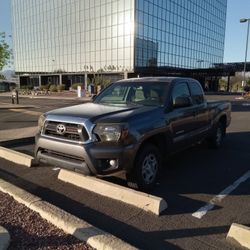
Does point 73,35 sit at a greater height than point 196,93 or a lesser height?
greater

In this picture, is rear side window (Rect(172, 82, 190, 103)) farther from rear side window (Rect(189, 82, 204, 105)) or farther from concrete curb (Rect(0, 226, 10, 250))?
concrete curb (Rect(0, 226, 10, 250))

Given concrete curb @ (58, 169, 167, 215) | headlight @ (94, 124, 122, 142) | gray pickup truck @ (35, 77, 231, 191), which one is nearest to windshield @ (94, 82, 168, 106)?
gray pickup truck @ (35, 77, 231, 191)

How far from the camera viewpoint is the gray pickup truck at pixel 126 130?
181 inches

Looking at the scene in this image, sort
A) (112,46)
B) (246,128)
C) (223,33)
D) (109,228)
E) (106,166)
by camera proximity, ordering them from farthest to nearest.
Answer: (223,33)
(112,46)
(246,128)
(106,166)
(109,228)

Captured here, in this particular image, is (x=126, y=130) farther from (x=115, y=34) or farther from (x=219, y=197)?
(x=115, y=34)

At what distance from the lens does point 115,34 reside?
51.7m

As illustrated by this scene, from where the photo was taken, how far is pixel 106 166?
4.63 meters

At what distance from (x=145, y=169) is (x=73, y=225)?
5.60ft

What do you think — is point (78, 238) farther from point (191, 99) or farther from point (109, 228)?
point (191, 99)

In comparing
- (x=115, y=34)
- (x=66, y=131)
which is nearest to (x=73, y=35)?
(x=115, y=34)

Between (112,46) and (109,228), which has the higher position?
(112,46)

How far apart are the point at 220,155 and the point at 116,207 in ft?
13.0

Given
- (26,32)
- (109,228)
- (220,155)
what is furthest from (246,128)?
(26,32)

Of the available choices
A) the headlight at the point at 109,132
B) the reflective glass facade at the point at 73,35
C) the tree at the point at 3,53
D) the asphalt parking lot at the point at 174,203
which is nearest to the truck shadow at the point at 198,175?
the asphalt parking lot at the point at 174,203
